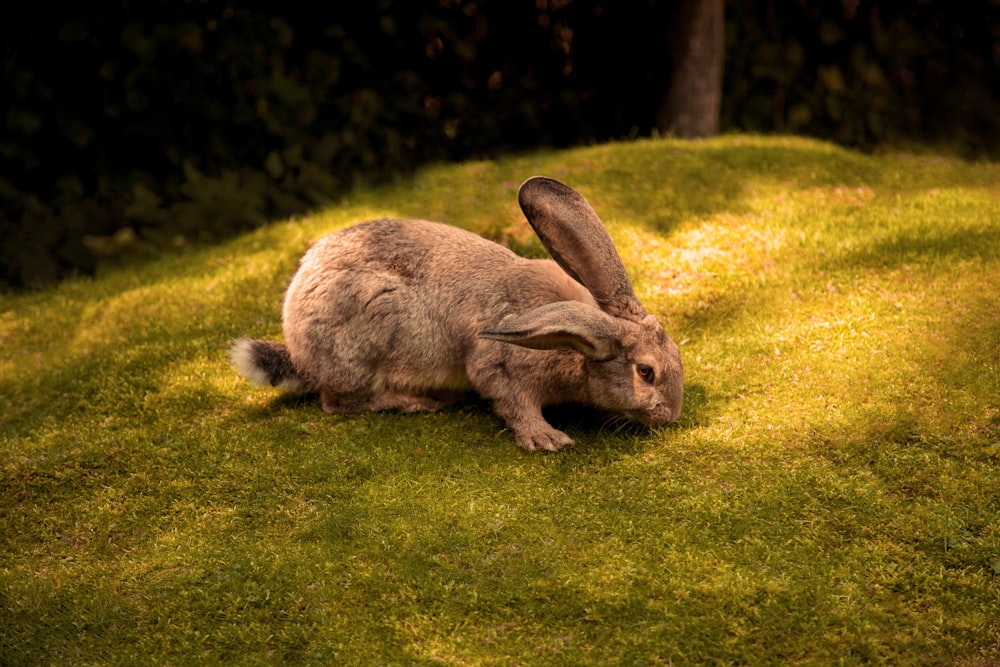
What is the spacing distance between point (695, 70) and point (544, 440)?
6.08 meters

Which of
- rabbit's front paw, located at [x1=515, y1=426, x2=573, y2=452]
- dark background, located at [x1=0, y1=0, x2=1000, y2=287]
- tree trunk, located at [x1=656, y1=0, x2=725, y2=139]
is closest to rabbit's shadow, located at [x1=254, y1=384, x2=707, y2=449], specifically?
rabbit's front paw, located at [x1=515, y1=426, x2=573, y2=452]

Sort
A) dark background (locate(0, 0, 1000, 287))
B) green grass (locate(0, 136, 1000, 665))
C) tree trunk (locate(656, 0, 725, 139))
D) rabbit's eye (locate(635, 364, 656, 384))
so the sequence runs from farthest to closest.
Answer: tree trunk (locate(656, 0, 725, 139))
dark background (locate(0, 0, 1000, 287))
rabbit's eye (locate(635, 364, 656, 384))
green grass (locate(0, 136, 1000, 665))

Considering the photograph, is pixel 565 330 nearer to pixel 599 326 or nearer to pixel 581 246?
pixel 599 326

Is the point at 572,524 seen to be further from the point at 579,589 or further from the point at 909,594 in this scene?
the point at 909,594

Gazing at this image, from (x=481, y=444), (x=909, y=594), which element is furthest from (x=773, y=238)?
(x=909, y=594)

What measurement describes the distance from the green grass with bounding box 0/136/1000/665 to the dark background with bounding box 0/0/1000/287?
2.11 m

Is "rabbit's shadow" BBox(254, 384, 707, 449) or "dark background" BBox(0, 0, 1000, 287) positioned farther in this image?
"dark background" BBox(0, 0, 1000, 287)

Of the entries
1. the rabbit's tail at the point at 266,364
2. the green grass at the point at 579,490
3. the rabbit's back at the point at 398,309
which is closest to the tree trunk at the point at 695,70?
the green grass at the point at 579,490

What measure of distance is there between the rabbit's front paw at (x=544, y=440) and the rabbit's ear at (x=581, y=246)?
2.46 feet

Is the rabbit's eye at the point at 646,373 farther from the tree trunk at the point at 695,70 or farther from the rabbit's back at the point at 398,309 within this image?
the tree trunk at the point at 695,70

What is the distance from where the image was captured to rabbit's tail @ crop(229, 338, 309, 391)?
5.47 m

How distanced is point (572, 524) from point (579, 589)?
44cm

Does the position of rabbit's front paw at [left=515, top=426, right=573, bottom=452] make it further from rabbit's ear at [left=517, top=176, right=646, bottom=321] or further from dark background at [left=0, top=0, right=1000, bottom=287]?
dark background at [left=0, top=0, right=1000, bottom=287]

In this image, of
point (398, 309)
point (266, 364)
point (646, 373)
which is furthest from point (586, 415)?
point (266, 364)
